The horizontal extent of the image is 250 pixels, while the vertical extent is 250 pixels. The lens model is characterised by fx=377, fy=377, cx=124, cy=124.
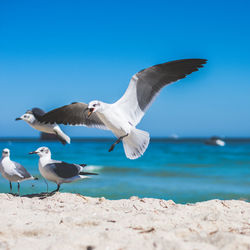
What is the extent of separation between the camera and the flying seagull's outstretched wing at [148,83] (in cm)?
414

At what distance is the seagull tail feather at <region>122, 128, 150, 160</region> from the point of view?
13.3 ft

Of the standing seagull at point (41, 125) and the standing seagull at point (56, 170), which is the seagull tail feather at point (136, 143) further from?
the standing seagull at point (56, 170)

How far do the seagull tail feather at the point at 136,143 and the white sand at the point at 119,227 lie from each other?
593 millimetres

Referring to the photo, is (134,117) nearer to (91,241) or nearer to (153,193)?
(91,241)

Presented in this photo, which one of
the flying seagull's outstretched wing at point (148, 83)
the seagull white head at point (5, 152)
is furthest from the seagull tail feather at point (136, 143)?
the seagull white head at point (5, 152)

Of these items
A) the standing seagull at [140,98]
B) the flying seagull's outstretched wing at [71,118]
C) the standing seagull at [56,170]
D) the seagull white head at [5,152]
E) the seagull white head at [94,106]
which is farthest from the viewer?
the seagull white head at [5,152]

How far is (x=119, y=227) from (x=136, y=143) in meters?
1.32

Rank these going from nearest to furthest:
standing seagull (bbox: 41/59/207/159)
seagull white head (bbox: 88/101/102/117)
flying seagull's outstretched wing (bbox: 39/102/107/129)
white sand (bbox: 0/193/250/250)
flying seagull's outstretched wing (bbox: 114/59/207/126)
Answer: white sand (bbox: 0/193/250/250) < seagull white head (bbox: 88/101/102/117) < standing seagull (bbox: 41/59/207/159) < flying seagull's outstretched wing (bbox: 114/59/207/126) < flying seagull's outstretched wing (bbox: 39/102/107/129)

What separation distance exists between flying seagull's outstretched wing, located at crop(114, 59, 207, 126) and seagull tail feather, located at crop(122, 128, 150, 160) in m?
0.18

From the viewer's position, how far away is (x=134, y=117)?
428cm

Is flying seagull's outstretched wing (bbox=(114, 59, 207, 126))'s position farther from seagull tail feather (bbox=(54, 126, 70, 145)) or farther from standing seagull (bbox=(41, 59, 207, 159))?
seagull tail feather (bbox=(54, 126, 70, 145))

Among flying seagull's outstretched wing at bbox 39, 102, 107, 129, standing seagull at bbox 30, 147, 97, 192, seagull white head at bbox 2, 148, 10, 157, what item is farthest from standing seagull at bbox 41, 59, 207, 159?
seagull white head at bbox 2, 148, 10, 157

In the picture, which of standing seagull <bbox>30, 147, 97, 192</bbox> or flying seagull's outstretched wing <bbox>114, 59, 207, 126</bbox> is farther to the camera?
standing seagull <bbox>30, 147, 97, 192</bbox>

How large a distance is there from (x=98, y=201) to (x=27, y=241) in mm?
1755
